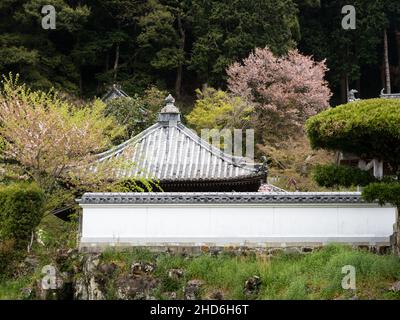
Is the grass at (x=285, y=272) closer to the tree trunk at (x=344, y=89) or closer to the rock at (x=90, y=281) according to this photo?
the rock at (x=90, y=281)

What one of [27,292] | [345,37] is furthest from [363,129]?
[345,37]

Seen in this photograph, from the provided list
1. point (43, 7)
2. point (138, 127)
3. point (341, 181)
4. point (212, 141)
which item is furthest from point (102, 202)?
point (43, 7)

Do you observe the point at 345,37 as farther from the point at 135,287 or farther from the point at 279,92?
the point at 135,287

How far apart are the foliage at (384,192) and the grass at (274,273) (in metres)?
1.34

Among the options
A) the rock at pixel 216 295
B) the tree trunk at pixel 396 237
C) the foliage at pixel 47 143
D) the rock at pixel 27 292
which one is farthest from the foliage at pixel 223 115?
the rock at pixel 27 292

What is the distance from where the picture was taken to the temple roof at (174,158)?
1922 cm

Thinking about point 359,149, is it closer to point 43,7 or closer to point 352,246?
point 352,246

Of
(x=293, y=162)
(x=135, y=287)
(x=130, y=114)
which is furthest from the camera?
(x=130, y=114)

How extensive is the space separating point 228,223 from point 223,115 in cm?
1436

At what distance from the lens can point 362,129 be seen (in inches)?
576

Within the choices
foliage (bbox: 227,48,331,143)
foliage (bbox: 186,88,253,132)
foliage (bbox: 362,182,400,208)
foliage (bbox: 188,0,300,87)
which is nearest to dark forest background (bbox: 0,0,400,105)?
foliage (bbox: 188,0,300,87)

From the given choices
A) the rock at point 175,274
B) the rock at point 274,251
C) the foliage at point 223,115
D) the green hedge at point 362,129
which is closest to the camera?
the green hedge at point 362,129

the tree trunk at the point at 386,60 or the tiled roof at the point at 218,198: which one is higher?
the tree trunk at the point at 386,60

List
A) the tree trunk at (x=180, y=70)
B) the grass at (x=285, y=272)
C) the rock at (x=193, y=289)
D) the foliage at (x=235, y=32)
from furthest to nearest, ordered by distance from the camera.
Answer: the tree trunk at (x=180, y=70) → the foliage at (x=235, y=32) → the rock at (x=193, y=289) → the grass at (x=285, y=272)
